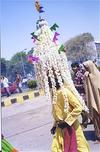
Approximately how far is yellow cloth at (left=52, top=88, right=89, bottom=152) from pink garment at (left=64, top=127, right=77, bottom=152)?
5 cm

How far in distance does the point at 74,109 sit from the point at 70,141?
0.35 m

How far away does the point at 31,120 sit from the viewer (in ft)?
33.0

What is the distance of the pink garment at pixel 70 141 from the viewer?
4.33 meters

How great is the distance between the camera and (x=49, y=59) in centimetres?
425

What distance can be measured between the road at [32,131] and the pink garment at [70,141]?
1630 millimetres

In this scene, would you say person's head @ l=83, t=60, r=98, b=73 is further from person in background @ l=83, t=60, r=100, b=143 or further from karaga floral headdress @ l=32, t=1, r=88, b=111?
karaga floral headdress @ l=32, t=1, r=88, b=111

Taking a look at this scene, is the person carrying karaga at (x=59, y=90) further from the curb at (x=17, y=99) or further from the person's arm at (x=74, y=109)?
the curb at (x=17, y=99)

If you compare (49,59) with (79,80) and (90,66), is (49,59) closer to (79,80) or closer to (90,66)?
(90,66)

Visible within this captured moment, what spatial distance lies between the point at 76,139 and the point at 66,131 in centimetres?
14

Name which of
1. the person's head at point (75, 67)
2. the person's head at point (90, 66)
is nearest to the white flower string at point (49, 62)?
the person's head at point (90, 66)

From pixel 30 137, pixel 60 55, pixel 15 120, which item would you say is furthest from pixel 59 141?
pixel 15 120

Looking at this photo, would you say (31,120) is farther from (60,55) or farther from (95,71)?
(60,55)

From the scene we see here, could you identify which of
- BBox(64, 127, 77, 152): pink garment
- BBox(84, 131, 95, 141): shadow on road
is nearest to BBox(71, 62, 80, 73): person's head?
BBox(84, 131, 95, 141): shadow on road

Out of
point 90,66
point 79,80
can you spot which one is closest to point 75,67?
point 79,80
